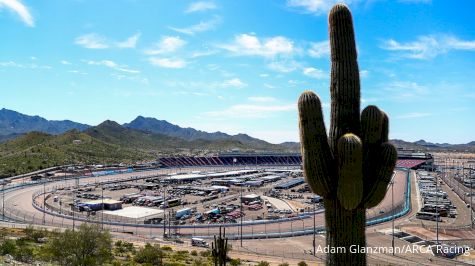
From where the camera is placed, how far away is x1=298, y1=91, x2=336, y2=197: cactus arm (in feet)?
44.2

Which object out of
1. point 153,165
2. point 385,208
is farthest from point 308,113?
point 153,165

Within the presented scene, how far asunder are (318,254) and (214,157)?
142479 millimetres

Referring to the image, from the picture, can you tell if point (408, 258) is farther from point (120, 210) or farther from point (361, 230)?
point (120, 210)

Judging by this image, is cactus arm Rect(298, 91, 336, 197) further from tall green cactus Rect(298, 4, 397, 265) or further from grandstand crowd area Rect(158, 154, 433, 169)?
grandstand crowd area Rect(158, 154, 433, 169)

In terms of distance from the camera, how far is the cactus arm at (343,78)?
14.0 meters

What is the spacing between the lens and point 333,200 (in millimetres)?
13711

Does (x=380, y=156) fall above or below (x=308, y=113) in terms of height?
below

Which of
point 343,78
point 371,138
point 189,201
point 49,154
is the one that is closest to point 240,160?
point 49,154

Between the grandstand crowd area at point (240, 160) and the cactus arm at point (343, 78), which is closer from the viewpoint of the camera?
the cactus arm at point (343, 78)

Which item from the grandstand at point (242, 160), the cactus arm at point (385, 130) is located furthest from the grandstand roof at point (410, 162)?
the cactus arm at point (385, 130)

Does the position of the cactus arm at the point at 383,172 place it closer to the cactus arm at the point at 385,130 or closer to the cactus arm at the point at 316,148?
the cactus arm at the point at 385,130

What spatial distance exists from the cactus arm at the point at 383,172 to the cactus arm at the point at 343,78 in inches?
46.7

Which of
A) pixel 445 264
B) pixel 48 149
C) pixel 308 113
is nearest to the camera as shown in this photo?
pixel 308 113

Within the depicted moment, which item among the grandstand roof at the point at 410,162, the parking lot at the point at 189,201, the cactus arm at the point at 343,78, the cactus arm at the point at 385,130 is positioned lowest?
the parking lot at the point at 189,201
